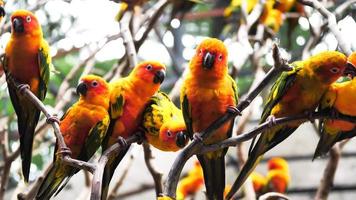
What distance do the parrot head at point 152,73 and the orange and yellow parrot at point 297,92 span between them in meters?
0.30

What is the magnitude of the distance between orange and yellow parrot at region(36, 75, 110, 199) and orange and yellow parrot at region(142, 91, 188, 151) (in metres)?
0.11

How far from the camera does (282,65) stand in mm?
1220

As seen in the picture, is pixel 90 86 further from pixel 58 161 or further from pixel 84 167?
pixel 84 167

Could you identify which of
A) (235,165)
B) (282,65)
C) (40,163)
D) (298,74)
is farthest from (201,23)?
(282,65)

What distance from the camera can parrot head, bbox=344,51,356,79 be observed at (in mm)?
1486

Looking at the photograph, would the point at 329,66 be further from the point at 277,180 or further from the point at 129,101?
the point at 277,180

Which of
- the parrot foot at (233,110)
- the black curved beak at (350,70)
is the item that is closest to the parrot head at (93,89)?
the parrot foot at (233,110)

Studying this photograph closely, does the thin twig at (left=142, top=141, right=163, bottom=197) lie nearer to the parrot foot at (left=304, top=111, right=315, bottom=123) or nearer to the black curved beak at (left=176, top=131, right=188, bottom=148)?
the black curved beak at (left=176, top=131, right=188, bottom=148)

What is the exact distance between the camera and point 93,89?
152 cm

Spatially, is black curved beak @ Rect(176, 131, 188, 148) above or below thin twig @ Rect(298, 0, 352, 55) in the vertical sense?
below

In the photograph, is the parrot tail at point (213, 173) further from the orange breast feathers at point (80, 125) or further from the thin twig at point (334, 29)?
the thin twig at point (334, 29)

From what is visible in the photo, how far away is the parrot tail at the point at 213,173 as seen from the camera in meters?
1.51

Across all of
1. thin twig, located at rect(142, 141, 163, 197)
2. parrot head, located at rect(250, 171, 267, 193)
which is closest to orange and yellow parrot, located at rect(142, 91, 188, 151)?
thin twig, located at rect(142, 141, 163, 197)

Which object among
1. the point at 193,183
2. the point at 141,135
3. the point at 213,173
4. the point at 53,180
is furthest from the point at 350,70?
the point at 193,183
